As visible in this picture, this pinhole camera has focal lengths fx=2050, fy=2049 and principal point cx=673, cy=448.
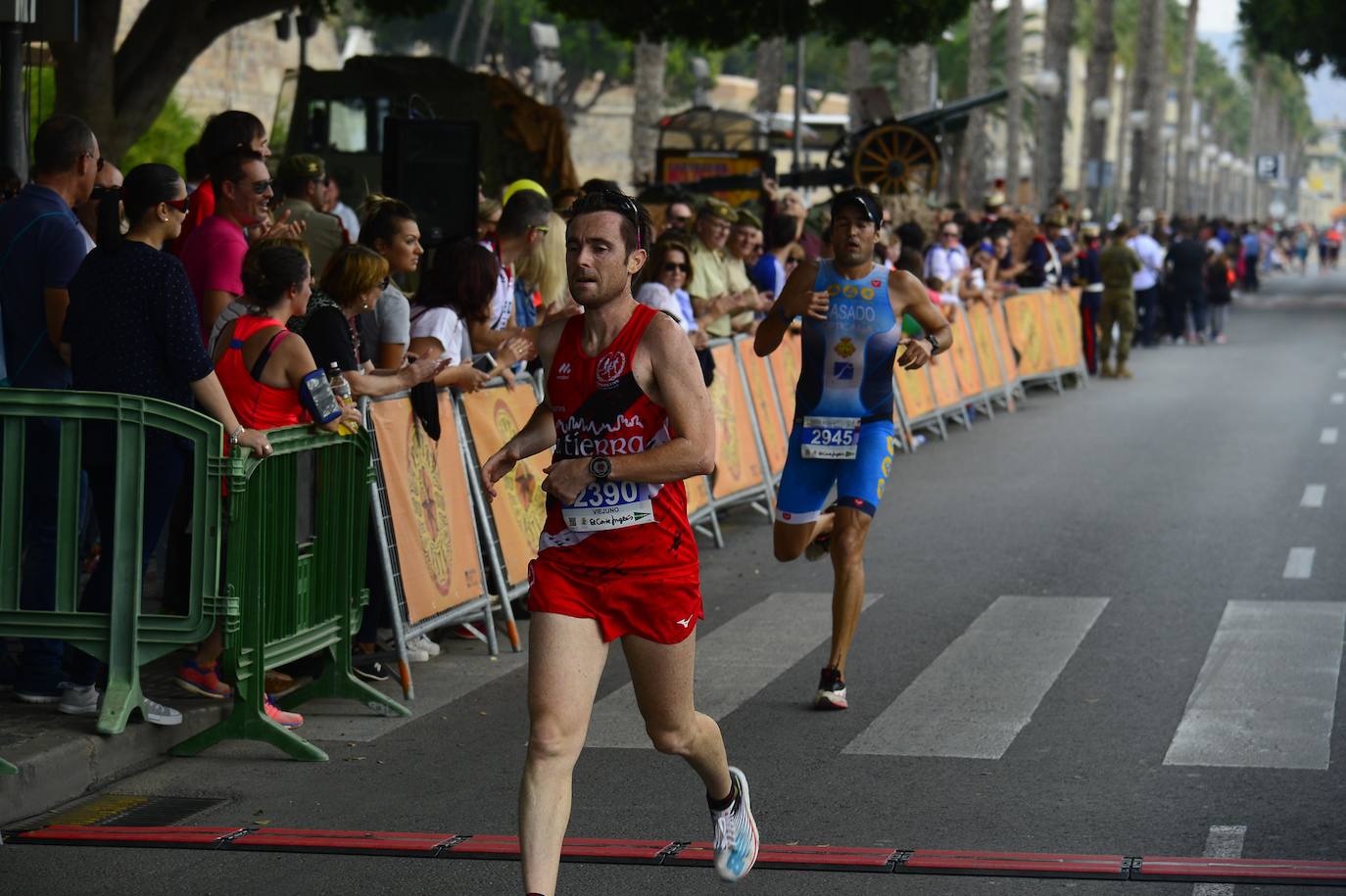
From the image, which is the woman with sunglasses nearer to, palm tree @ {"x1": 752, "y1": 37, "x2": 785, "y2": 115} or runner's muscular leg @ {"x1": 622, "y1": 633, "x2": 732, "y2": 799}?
runner's muscular leg @ {"x1": 622, "y1": 633, "x2": 732, "y2": 799}

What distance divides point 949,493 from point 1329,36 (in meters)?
39.5

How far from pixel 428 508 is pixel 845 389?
6.02 ft

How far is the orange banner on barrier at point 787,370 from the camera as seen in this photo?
13.9 meters

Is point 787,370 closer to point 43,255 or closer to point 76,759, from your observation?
point 43,255

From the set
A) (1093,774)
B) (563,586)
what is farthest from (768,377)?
(563,586)

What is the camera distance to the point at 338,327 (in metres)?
8.21

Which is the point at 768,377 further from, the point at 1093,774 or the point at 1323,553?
the point at 1093,774

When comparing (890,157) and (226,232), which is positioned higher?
(890,157)

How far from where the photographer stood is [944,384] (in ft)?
61.4

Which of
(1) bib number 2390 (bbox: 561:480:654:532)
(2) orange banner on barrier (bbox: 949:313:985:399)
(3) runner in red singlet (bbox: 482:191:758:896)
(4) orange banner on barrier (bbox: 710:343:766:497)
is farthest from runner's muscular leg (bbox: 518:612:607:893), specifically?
(2) orange banner on barrier (bbox: 949:313:985:399)

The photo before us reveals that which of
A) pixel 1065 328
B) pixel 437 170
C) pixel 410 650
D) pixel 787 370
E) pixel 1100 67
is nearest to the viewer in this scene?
pixel 410 650

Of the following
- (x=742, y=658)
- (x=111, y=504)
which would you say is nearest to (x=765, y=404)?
(x=742, y=658)

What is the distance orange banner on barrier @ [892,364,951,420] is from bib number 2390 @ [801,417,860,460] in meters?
8.87

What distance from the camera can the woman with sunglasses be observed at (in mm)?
7207
